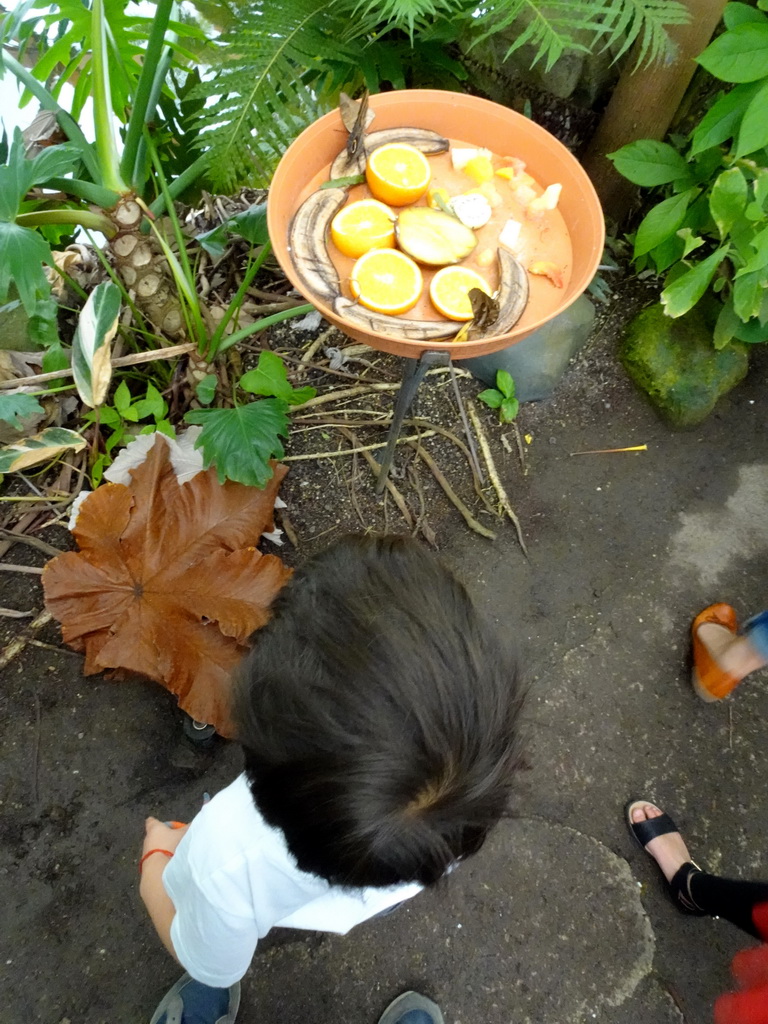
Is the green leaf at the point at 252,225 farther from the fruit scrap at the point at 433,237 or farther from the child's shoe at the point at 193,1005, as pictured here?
the child's shoe at the point at 193,1005

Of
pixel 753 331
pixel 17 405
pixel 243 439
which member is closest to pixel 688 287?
pixel 753 331

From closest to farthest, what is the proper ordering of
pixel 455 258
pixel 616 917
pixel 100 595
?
1. pixel 455 258
2. pixel 100 595
3. pixel 616 917

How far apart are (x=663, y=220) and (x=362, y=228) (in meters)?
1.19

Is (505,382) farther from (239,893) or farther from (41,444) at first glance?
(239,893)

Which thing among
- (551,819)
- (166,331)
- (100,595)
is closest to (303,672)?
(100,595)

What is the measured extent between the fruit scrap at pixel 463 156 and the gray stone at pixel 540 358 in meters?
0.83

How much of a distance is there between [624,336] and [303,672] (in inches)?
83.5

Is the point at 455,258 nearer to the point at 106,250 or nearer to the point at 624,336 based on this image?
the point at 624,336

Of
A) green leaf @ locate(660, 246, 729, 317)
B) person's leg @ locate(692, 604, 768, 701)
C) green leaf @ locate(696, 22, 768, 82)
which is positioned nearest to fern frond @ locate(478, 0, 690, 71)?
green leaf @ locate(696, 22, 768, 82)

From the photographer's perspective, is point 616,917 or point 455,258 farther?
point 616,917

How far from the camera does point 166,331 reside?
7.09 feet

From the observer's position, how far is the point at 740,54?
5.27 ft

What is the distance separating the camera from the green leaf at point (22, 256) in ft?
4.45

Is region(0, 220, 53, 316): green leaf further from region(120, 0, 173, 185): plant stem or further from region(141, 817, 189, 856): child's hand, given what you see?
region(141, 817, 189, 856): child's hand
